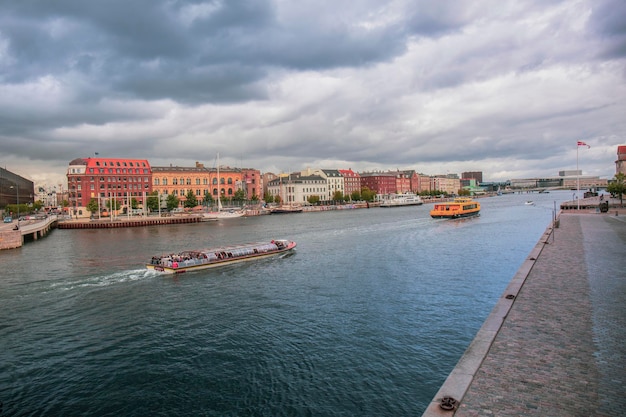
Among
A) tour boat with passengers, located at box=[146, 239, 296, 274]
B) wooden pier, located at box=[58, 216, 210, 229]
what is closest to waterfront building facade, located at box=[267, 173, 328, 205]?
wooden pier, located at box=[58, 216, 210, 229]

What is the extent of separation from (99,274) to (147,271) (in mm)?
3900

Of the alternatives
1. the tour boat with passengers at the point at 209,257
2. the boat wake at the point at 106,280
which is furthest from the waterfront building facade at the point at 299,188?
the boat wake at the point at 106,280

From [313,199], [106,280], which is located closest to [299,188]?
[313,199]

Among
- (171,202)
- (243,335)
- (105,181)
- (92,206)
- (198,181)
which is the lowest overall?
(243,335)

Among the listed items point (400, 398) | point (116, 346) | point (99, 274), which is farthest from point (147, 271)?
point (400, 398)

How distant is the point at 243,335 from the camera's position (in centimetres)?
2052

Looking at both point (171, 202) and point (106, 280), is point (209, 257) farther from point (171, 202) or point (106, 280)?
point (171, 202)

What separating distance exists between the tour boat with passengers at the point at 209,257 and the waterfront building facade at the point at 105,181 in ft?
312

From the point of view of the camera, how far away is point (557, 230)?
162 ft

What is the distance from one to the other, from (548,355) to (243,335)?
13.3m

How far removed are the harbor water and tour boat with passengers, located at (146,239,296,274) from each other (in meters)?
1.36

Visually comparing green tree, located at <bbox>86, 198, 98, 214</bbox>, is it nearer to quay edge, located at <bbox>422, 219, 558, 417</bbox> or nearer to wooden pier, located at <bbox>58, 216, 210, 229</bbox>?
wooden pier, located at <bbox>58, 216, 210, 229</bbox>

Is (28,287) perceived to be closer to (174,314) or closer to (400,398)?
(174,314)

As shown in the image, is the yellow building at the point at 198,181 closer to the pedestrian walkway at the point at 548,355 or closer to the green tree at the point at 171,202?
the green tree at the point at 171,202
